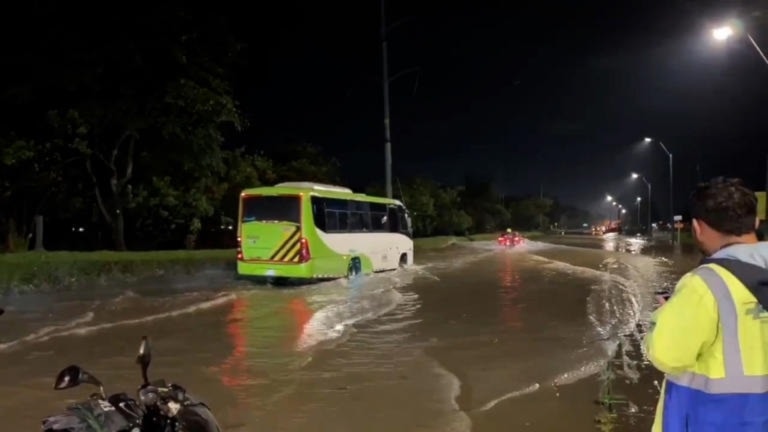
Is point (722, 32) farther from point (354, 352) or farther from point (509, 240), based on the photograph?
point (509, 240)

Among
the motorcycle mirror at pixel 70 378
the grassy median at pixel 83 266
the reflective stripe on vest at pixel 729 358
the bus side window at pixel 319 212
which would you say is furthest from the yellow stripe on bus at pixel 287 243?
the reflective stripe on vest at pixel 729 358

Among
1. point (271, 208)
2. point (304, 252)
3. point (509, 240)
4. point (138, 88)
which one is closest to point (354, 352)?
point (304, 252)

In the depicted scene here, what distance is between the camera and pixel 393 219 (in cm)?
2983

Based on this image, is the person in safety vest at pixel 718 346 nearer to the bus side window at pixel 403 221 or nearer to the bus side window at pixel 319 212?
the bus side window at pixel 319 212

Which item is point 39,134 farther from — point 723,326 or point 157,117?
point 723,326

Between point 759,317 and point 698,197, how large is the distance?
21.7 inches

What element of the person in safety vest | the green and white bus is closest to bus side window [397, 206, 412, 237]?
the green and white bus

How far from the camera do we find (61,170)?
28.2 meters

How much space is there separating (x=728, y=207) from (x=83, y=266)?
66.4 ft

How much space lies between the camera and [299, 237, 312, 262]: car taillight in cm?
2223

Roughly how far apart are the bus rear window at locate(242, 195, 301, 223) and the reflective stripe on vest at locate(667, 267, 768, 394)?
1970cm

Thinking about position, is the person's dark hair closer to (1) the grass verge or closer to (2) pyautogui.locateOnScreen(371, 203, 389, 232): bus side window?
(1) the grass verge

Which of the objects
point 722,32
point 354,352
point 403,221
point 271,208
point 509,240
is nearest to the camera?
point 354,352

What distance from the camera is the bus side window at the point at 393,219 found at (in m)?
29.5
